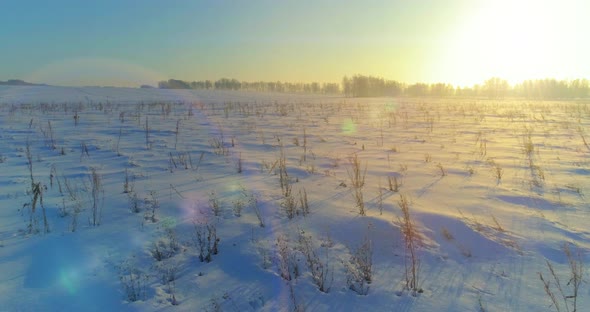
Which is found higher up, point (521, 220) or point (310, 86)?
point (310, 86)

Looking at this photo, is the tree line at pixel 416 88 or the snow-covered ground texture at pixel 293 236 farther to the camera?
the tree line at pixel 416 88

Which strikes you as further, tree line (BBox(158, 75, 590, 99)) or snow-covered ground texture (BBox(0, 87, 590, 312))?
tree line (BBox(158, 75, 590, 99))

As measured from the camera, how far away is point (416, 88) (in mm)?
98250

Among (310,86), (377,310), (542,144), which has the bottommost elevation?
(377,310)

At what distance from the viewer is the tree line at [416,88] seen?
80625 millimetres

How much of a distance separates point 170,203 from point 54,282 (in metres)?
1.58

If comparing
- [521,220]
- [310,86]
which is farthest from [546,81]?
[521,220]

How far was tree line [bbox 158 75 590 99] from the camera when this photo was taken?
80625mm

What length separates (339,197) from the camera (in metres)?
4.35

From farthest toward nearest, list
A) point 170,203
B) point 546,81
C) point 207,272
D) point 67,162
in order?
point 546,81 < point 67,162 < point 170,203 < point 207,272

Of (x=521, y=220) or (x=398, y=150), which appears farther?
(x=398, y=150)

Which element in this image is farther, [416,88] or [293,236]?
[416,88]

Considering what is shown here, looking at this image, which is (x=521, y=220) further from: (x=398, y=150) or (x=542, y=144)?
(x=542, y=144)

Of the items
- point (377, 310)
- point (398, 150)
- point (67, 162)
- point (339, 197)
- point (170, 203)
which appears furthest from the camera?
point (398, 150)
